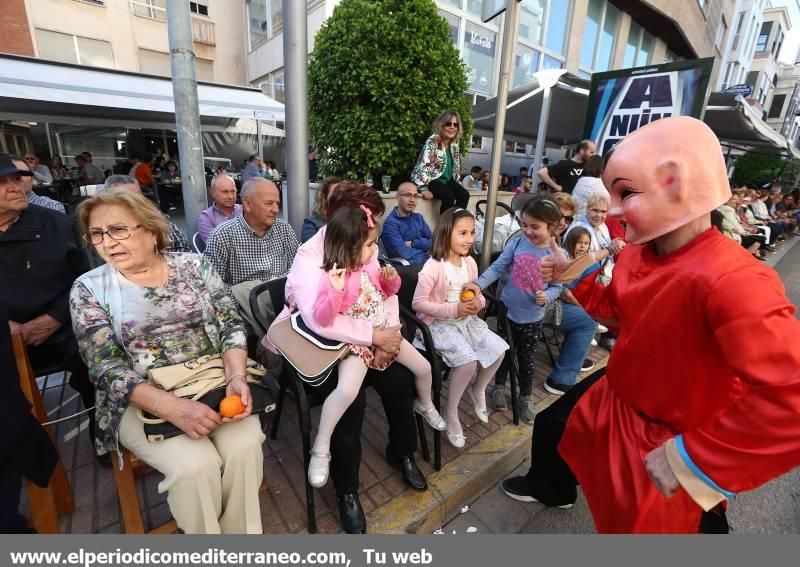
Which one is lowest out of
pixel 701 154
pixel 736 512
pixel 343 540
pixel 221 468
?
pixel 736 512

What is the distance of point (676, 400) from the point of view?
48.6 inches

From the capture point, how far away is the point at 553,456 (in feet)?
6.52

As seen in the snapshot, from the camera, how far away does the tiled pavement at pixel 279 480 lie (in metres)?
1.89

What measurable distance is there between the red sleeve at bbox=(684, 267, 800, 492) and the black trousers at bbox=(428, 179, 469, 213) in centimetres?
342

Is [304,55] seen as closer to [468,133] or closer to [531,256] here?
[531,256]

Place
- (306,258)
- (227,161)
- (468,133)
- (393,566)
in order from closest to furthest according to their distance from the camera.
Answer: (393,566) < (306,258) < (468,133) < (227,161)

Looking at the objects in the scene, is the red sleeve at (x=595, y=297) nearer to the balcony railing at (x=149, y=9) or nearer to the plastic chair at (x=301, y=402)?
the plastic chair at (x=301, y=402)

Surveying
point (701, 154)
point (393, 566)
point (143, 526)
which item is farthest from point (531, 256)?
point (143, 526)

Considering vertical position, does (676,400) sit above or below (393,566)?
above

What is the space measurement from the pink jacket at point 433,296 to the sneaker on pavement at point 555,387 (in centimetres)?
122

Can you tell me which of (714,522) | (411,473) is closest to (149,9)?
(411,473)

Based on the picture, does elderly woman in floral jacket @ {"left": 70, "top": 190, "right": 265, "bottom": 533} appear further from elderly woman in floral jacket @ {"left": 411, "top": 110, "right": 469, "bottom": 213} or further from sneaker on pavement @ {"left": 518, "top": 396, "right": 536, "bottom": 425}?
elderly woman in floral jacket @ {"left": 411, "top": 110, "right": 469, "bottom": 213}

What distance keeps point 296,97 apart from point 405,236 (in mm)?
1529

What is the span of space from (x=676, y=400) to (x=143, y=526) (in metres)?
2.24
